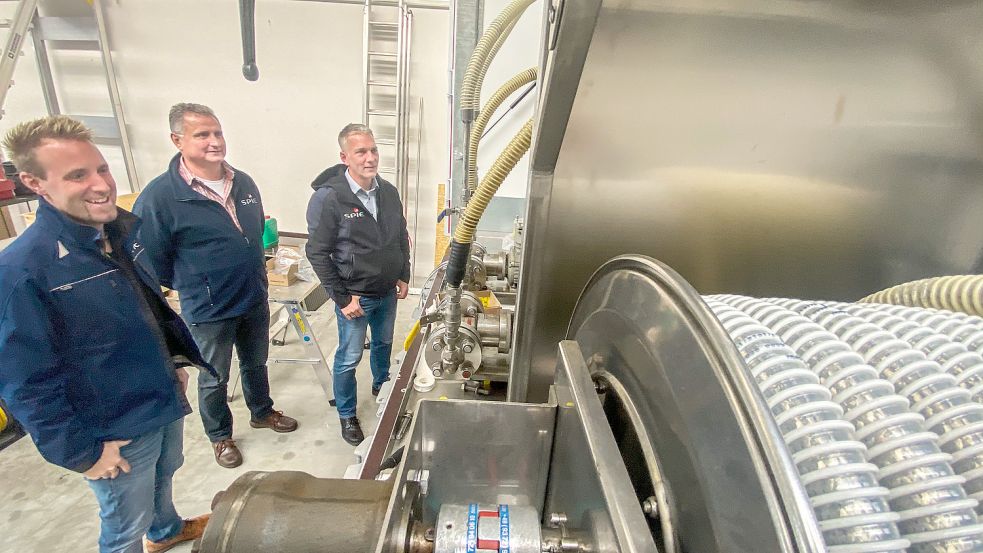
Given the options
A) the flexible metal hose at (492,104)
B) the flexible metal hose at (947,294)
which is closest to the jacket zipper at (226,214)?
the flexible metal hose at (492,104)

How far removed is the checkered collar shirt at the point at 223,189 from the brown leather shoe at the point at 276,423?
0.90 m

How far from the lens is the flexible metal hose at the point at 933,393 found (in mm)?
289

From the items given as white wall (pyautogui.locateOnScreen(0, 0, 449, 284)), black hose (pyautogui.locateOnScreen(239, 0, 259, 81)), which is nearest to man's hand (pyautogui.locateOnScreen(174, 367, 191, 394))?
black hose (pyautogui.locateOnScreen(239, 0, 259, 81))

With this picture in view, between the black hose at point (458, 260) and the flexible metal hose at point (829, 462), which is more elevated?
the flexible metal hose at point (829, 462)

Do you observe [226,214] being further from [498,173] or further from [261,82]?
[261,82]

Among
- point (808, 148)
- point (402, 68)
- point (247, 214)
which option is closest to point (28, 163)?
point (247, 214)

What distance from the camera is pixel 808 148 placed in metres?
0.59

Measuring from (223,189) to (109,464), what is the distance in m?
0.98

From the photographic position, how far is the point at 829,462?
257mm

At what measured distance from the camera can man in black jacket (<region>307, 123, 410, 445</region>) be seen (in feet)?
5.58

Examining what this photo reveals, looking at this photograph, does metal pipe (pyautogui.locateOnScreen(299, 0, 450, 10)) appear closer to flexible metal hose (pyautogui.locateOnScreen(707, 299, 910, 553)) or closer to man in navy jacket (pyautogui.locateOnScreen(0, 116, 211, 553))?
man in navy jacket (pyautogui.locateOnScreen(0, 116, 211, 553))

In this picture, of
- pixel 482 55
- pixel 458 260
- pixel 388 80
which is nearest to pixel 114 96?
pixel 388 80

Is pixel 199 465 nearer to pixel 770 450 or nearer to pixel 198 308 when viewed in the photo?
pixel 198 308

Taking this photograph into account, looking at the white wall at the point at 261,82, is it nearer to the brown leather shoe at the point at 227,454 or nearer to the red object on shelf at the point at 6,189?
the red object on shelf at the point at 6,189
